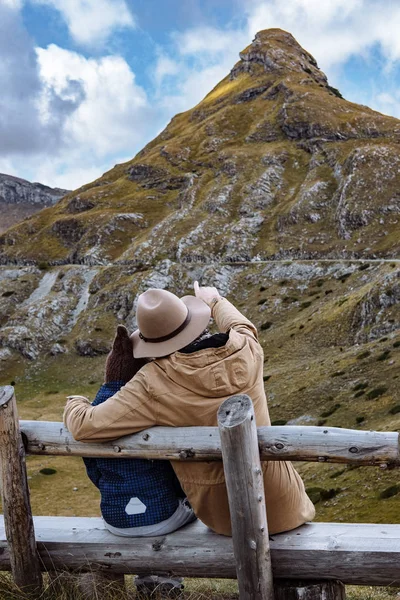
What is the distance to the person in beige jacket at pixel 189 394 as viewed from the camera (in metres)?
5.78

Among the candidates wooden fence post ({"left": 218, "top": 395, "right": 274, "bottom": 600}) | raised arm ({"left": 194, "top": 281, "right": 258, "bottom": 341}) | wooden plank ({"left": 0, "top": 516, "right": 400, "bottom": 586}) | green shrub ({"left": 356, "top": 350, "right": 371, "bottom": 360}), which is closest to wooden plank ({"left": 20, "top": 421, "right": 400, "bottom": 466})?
wooden fence post ({"left": 218, "top": 395, "right": 274, "bottom": 600})

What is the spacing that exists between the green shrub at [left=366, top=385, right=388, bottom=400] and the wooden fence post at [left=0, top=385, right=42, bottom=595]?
41230mm

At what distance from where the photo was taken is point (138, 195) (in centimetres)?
17488

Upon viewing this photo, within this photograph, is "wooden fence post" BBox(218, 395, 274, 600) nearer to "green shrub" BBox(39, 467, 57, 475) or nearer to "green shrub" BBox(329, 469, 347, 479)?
"green shrub" BBox(329, 469, 347, 479)

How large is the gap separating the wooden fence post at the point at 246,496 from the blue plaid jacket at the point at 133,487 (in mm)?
1159

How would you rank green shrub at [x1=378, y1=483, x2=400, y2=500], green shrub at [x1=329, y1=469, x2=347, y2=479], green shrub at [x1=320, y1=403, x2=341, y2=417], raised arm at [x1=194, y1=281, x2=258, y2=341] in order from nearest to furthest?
raised arm at [x1=194, y1=281, x2=258, y2=341], green shrub at [x1=378, y1=483, x2=400, y2=500], green shrub at [x1=329, y1=469, x2=347, y2=479], green shrub at [x1=320, y1=403, x2=341, y2=417]

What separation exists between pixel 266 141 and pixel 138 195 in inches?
1976

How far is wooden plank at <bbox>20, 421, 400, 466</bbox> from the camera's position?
5.47m

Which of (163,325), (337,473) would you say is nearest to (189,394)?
(163,325)

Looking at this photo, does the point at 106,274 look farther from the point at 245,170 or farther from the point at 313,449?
the point at 313,449

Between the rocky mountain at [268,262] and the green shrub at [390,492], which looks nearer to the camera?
the green shrub at [390,492]

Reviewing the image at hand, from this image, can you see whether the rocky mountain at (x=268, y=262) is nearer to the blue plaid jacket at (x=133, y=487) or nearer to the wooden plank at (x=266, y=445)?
the blue plaid jacket at (x=133, y=487)

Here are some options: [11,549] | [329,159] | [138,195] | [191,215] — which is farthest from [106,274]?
[11,549]

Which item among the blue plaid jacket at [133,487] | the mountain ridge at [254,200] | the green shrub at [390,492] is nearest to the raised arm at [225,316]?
the blue plaid jacket at [133,487]
